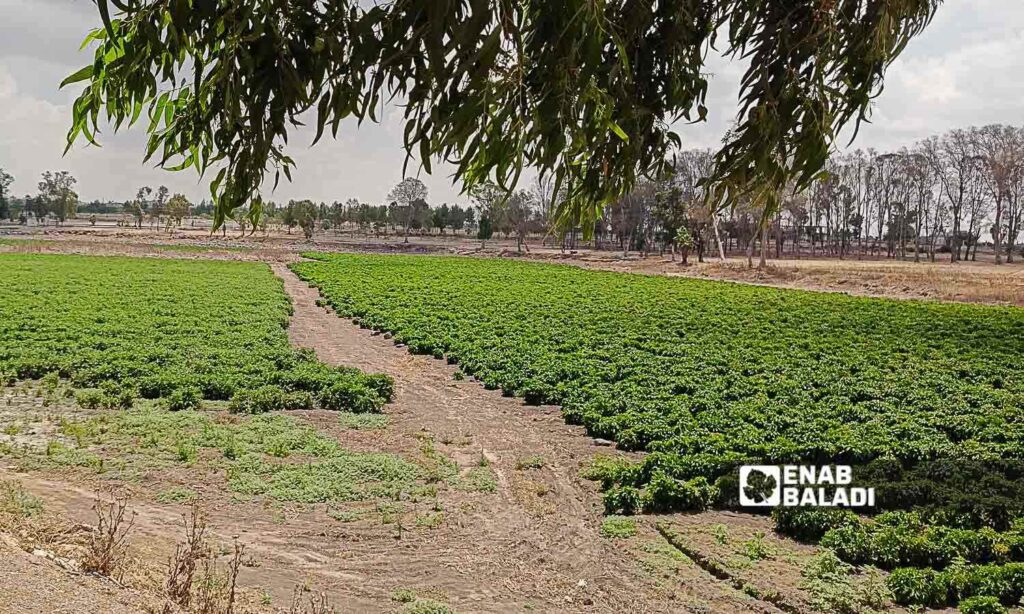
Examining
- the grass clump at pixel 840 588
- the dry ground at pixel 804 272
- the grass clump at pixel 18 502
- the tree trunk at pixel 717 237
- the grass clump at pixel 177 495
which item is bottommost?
the grass clump at pixel 840 588

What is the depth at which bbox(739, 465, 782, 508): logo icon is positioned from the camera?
9.08 m

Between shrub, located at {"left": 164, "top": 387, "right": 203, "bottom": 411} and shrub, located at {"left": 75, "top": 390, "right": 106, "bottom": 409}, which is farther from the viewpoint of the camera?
shrub, located at {"left": 164, "top": 387, "right": 203, "bottom": 411}

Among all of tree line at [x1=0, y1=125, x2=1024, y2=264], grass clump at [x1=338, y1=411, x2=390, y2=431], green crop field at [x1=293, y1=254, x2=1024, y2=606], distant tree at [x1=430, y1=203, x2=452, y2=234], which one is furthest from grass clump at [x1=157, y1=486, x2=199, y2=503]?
distant tree at [x1=430, y1=203, x2=452, y2=234]

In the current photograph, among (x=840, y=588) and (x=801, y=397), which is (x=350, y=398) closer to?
(x=801, y=397)

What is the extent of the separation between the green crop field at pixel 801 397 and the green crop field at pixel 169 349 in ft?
12.5

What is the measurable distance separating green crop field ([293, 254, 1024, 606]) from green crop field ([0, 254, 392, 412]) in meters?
3.82

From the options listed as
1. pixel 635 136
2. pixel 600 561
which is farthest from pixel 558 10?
pixel 600 561

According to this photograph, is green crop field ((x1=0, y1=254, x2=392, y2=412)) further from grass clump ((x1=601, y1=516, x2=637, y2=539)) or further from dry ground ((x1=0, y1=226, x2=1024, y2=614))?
grass clump ((x1=601, y1=516, x2=637, y2=539))

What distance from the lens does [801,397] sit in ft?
46.9

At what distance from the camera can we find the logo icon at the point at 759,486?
29.8 feet

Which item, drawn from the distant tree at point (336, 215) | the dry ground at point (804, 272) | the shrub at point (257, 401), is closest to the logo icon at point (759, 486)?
the shrub at point (257, 401)

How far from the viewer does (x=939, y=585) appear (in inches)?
262

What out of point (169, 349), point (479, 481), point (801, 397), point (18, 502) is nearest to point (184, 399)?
point (169, 349)

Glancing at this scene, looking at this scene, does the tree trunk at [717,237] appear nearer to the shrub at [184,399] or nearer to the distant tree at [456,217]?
the shrub at [184,399]
